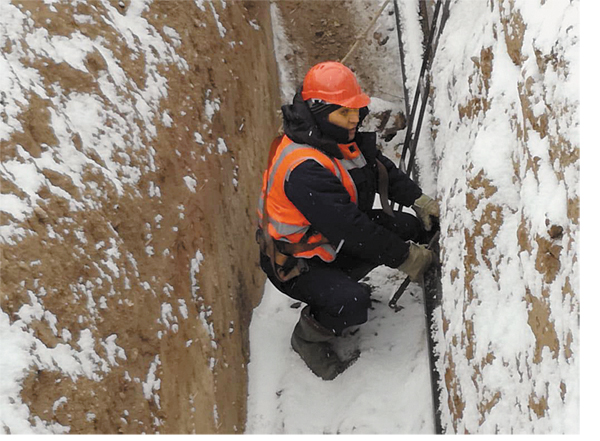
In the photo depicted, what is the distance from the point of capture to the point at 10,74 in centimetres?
230

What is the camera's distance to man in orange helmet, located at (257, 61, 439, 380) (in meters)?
2.82

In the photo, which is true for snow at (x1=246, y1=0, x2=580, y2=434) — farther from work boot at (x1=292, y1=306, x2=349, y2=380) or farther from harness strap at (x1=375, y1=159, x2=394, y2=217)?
harness strap at (x1=375, y1=159, x2=394, y2=217)

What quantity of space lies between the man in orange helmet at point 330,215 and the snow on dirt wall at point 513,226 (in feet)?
1.10

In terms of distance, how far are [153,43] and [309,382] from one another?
2094 mm

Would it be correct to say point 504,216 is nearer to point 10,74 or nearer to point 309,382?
point 309,382

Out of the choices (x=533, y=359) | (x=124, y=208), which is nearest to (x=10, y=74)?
(x=124, y=208)

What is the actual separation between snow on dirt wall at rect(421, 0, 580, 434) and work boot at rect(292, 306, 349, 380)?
68 centimetres

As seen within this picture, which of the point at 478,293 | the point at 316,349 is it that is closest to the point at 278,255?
the point at 316,349

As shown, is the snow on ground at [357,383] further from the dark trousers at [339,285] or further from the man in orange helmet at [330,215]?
the dark trousers at [339,285]

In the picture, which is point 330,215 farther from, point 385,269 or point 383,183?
point 385,269

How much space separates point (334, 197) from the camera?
2783 mm

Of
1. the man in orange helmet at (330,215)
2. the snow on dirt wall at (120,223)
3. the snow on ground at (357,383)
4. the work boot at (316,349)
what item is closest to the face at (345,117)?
the man in orange helmet at (330,215)

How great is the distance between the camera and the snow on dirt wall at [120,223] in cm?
207

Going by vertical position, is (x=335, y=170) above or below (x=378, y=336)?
above
